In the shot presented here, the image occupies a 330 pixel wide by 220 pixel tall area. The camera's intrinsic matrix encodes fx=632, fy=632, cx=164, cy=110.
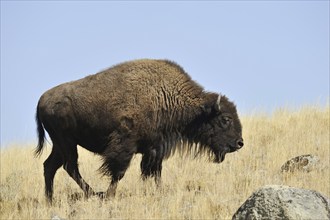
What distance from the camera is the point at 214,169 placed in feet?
35.3

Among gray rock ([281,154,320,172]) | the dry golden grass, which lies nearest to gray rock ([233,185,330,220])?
the dry golden grass

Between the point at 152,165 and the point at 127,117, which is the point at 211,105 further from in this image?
the point at 127,117

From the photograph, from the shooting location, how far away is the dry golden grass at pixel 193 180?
26.1 ft

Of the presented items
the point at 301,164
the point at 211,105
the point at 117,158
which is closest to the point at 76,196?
the point at 117,158

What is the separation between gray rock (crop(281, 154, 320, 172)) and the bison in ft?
2.87

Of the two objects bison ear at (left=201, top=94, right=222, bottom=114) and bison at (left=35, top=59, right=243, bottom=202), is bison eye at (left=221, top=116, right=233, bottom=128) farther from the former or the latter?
bison ear at (left=201, top=94, right=222, bottom=114)

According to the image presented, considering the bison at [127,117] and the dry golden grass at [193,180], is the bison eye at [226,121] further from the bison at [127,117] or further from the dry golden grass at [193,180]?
the dry golden grass at [193,180]

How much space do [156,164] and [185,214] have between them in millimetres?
2071

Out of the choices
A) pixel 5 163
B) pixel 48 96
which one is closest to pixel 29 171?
pixel 5 163

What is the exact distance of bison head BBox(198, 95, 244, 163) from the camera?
1020 cm

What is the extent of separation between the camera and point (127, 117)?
925 cm

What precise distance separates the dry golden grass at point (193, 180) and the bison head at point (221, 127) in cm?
44

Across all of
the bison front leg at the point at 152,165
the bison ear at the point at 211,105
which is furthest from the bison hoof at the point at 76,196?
the bison ear at the point at 211,105

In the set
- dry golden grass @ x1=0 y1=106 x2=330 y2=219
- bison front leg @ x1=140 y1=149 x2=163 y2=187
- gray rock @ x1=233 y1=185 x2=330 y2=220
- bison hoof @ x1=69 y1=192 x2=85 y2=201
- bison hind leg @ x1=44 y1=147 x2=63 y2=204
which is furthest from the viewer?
bison hind leg @ x1=44 y1=147 x2=63 y2=204
